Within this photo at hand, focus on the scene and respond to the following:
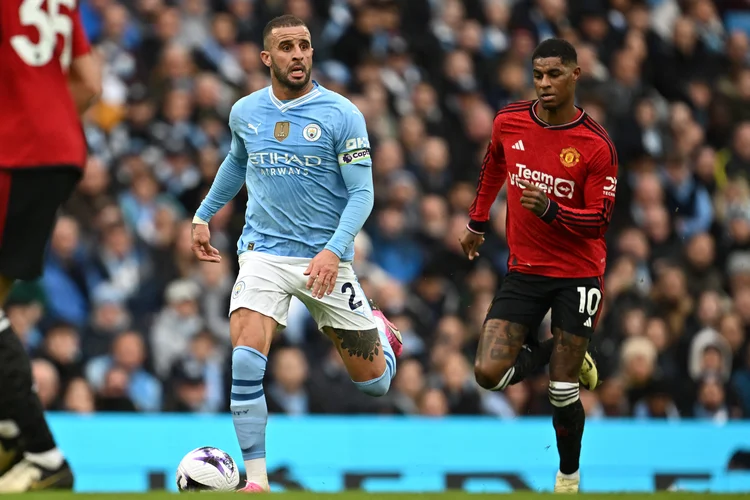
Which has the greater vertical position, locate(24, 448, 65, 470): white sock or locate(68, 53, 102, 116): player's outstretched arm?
locate(68, 53, 102, 116): player's outstretched arm

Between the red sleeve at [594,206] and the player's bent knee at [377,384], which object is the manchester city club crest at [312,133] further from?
the player's bent knee at [377,384]

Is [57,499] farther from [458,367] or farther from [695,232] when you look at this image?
[695,232]

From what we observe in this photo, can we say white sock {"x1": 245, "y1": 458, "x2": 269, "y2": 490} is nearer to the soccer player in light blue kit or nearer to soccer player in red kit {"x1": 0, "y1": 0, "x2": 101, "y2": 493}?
the soccer player in light blue kit

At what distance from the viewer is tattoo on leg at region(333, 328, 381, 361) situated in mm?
8211

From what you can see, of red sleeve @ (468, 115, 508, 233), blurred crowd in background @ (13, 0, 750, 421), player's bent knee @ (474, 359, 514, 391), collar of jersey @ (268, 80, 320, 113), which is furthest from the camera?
blurred crowd in background @ (13, 0, 750, 421)

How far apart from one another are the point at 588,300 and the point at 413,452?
3437 millimetres

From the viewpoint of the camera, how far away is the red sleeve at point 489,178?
8688 mm

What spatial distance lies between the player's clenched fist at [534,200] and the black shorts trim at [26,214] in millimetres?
2722

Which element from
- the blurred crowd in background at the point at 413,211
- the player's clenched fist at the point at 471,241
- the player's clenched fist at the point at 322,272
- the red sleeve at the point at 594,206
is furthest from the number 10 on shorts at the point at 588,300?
the blurred crowd in background at the point at 413,211

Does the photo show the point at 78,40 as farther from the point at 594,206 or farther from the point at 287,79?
the point at 594,206

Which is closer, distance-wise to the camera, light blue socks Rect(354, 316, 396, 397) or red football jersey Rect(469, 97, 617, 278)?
red football jersey Rect(469, 97, 617, 278)

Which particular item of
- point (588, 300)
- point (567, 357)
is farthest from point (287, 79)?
point (567, 357)

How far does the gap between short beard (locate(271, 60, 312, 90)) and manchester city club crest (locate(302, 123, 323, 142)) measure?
10.5 inches

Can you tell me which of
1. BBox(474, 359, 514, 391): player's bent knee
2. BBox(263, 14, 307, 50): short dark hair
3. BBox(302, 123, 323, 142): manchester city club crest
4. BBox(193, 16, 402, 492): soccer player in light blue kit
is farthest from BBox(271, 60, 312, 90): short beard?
BBox(474, 359, 514, 391): player's bent knee
